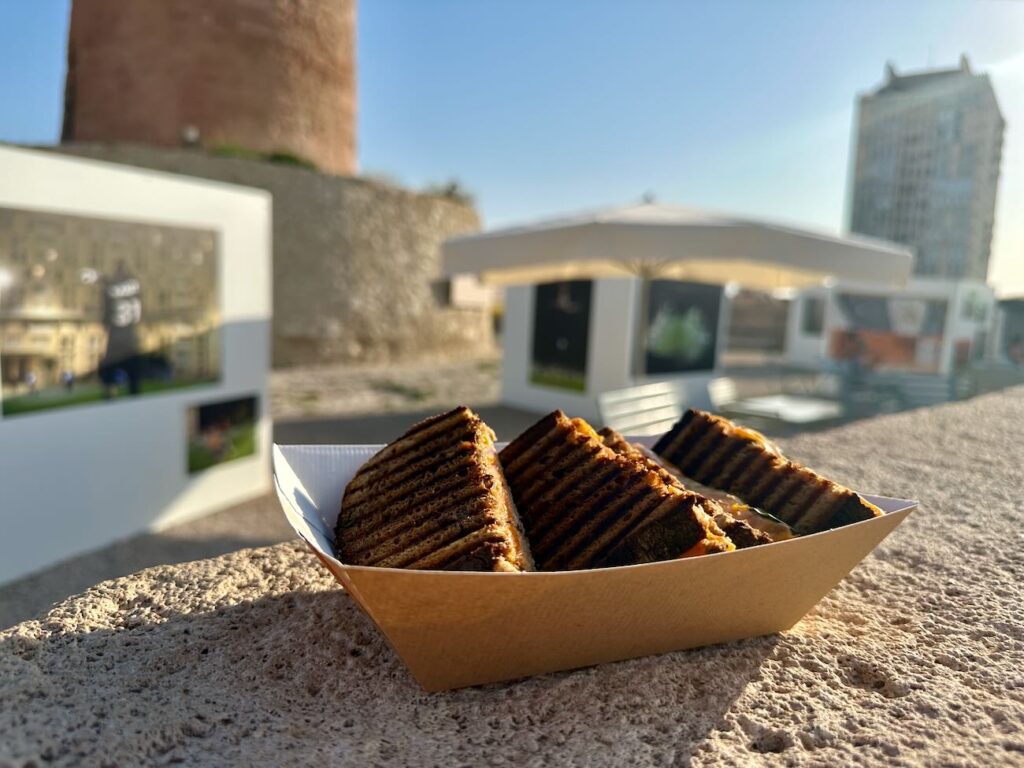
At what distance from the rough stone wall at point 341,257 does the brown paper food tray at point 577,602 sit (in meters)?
13.7

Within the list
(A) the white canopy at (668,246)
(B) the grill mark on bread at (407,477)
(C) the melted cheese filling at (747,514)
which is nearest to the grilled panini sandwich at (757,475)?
(C) the melted cheese filling at (747,514)

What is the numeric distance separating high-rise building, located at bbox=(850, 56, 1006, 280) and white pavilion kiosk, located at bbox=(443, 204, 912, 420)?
20.1 m

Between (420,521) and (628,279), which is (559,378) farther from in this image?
(420,521)

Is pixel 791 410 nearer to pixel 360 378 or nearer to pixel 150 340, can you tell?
pixel 150 340

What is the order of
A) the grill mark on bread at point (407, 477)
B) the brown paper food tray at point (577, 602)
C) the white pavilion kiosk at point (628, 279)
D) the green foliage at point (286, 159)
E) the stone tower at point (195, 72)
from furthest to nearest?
the green foliage at point (286, 159) → the stone tower at point (195, 72) → the white pavilion kiosk at point (628, 279) → the grill mark on bread at point (407, 477) → the brown paper food tray at point (577, 602)

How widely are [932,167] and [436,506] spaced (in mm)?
30765

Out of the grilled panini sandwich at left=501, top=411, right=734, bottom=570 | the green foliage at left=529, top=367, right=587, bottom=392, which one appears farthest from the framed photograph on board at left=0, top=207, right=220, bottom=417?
the green foliage at left=529, top=367, right=587, bottom=392

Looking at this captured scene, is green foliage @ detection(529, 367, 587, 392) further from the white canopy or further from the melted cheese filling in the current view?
the melted cheese filling

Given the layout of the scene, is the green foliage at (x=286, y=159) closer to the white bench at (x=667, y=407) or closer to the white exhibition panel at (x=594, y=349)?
the white exhibition panel at (x=594, y=349)

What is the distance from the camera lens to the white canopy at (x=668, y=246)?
4.52 metres

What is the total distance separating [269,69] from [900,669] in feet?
57.3

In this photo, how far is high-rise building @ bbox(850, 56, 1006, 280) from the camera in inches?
968

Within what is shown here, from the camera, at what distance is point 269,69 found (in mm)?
15500

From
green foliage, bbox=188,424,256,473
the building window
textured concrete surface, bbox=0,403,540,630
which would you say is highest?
the building window
